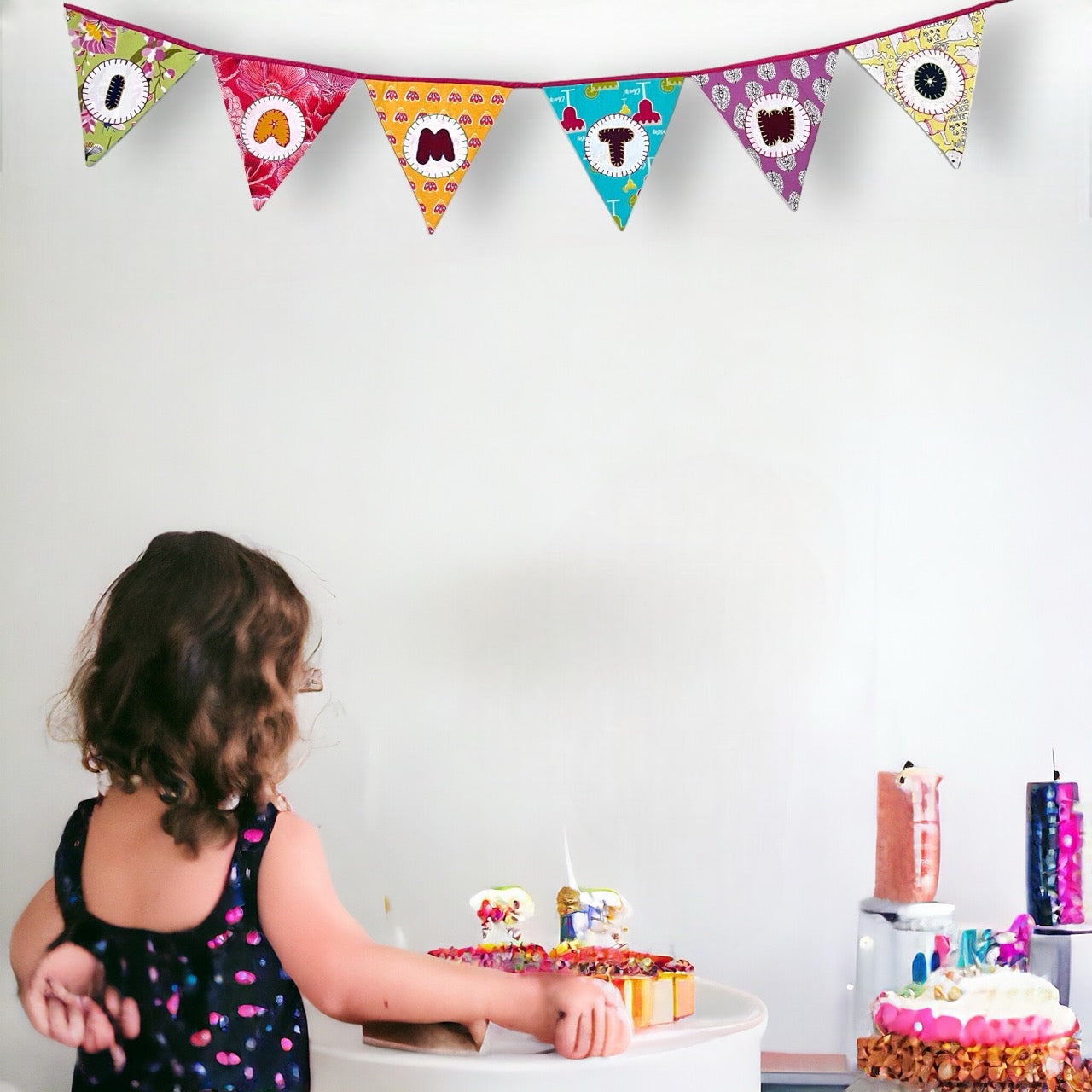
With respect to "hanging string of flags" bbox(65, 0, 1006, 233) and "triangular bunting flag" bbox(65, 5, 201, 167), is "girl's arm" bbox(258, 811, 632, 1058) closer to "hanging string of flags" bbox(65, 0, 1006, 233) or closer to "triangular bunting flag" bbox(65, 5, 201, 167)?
"hanging string of flags" bbox(65, 0, 1006, 233)

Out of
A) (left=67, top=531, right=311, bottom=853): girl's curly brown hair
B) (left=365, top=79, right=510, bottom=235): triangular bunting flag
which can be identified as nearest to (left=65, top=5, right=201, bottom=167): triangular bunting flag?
(left=365, top=79, right=510, bottom=235): triangular bunting flag

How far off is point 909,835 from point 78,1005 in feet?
2.70

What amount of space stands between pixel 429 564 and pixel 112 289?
0.55 m

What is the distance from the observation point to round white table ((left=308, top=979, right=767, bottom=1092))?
1.04 meters

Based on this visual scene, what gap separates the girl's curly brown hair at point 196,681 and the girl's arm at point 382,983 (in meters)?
0.07

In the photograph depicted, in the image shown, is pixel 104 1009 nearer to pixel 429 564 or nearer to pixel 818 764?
pixel 429 564

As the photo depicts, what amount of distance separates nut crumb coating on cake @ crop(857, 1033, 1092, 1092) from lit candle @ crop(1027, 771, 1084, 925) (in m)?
0.19

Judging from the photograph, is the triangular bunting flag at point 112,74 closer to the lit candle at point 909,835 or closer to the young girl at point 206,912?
the young girl at point 206,912

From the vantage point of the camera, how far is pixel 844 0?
1546mm

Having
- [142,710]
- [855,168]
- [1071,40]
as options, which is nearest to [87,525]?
[142,710]

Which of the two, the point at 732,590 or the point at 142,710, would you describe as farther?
the point at 732,590

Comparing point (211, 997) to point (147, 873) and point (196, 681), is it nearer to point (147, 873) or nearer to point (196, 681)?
point (147, 873)

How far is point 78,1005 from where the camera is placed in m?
1.06

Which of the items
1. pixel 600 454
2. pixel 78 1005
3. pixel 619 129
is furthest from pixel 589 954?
pixel 619 129
